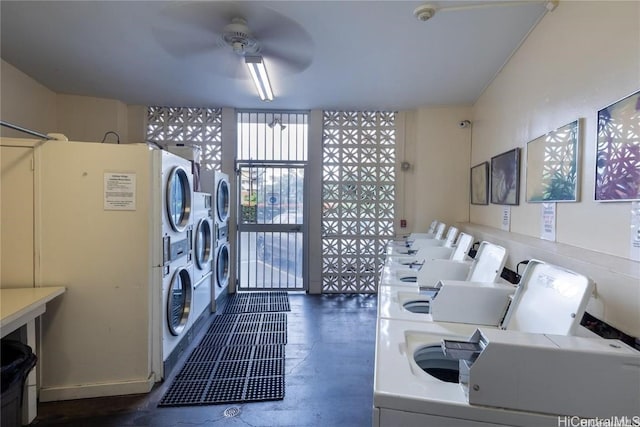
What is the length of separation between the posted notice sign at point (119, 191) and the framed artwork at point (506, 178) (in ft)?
10.5

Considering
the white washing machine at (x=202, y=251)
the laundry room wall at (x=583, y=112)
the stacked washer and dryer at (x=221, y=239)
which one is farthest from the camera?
the stacked washer and dryer at (x=221, y=239)

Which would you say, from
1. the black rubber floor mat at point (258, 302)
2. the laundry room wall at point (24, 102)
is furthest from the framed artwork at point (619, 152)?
the laundry room wall at point (24, 102)

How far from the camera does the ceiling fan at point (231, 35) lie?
221 cm

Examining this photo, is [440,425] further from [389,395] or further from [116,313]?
[116,313]

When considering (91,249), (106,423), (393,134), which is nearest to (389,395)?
(106,423)

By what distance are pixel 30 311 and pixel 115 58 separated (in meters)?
2.50

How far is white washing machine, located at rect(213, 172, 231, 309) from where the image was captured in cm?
390

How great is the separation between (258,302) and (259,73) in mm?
2986

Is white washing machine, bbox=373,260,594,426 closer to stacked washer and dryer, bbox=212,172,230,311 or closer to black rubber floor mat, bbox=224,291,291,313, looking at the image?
black rubber floor mat, bbox=224,291,291,313

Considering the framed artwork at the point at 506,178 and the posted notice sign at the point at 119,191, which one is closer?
the posted notice sign at the point at 119,191

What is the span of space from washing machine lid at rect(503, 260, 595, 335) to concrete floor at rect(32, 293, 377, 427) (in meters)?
1.25

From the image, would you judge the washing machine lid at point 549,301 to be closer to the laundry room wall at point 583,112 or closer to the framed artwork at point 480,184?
the laundry room wall at point 583,112

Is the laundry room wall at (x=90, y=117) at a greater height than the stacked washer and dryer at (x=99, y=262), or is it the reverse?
the laundry room wall at (x=90, y=117)

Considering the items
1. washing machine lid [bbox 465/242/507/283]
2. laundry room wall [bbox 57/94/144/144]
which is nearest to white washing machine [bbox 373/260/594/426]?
washing machine lid [bbox 465/242/507/283]
